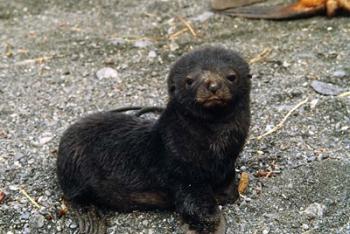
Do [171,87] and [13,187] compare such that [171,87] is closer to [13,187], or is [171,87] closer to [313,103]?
[13,187]

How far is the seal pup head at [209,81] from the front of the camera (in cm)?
404

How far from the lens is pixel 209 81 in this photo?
13.3 feet

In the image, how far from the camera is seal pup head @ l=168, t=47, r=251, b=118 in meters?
4.04

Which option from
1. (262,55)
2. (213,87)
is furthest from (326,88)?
(213,87)

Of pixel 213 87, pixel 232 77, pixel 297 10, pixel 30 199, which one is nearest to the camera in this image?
pixel 213 87

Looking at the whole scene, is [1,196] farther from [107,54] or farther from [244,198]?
[107,54]

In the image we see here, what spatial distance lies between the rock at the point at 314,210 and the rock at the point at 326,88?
5.10 feet

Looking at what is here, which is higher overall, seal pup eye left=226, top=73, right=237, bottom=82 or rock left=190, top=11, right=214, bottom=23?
seal pup eye left=226, top=73, right=237, bottom=82

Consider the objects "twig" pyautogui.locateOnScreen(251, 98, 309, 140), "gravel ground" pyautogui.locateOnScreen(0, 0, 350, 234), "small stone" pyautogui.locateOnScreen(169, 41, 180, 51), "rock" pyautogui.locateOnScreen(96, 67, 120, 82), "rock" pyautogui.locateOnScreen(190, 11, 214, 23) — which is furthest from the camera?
"rock" pyautogui.locateOnScreen(190, 11, 214, 23)

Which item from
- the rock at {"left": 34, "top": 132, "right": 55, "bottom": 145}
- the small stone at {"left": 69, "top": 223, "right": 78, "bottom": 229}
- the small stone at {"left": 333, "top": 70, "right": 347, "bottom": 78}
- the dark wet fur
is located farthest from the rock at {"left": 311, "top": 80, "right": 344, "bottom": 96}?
the small stone at {"left": 69, "top": 223, "right": 78, "bottom": 229}

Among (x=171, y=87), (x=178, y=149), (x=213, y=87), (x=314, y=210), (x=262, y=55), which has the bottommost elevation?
(x=262, y=55)

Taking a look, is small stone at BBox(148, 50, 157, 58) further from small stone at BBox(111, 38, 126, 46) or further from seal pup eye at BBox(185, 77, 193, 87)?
seal pup eye at BBox(185, 77, 193, 87)

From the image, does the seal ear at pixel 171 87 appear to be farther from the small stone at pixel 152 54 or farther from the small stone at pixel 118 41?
the small stone at pixel 118 41

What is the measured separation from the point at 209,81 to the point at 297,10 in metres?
3.45
